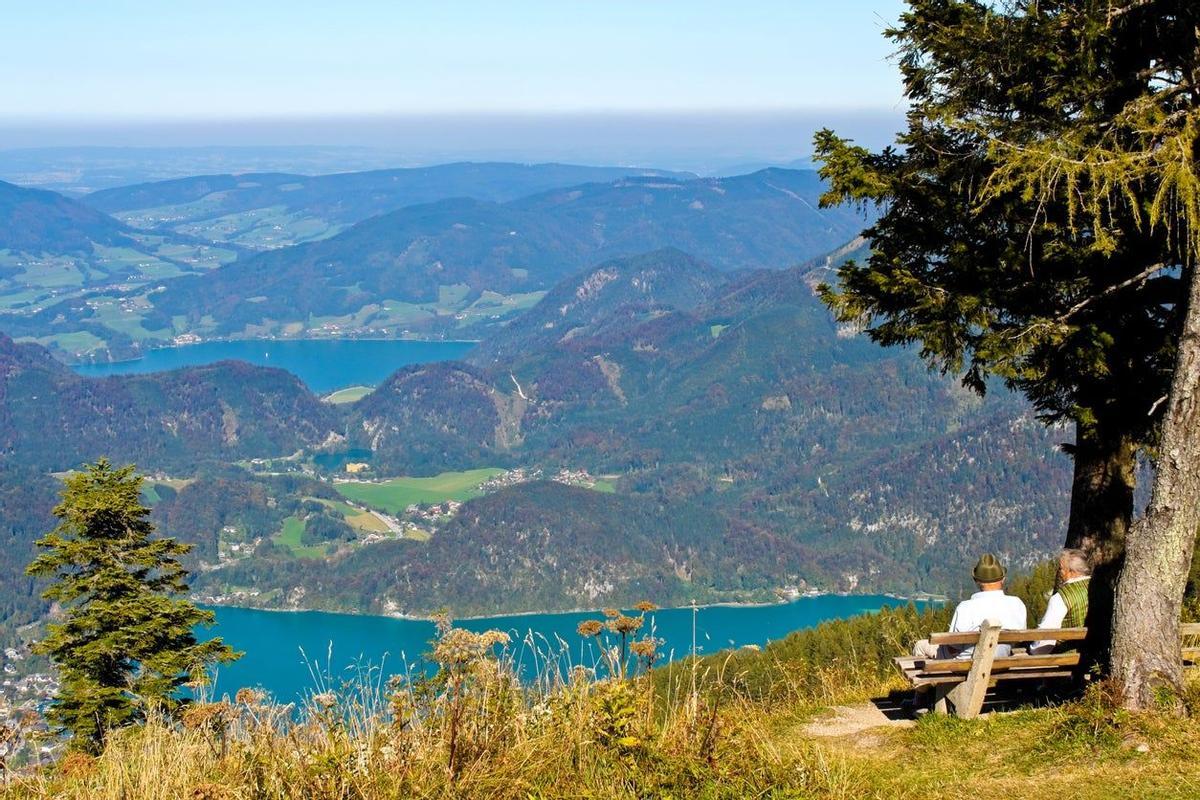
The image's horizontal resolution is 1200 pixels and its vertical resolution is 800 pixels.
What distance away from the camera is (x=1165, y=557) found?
8.51 m

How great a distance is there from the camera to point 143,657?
18859 millimetres

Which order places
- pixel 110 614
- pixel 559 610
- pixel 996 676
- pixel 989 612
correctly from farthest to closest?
pixel 559 610 → pixel 110 614 → pixel 989 612 → pixel 996 676

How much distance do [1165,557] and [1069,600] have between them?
2.03 metres

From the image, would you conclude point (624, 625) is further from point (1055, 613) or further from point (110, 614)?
point (110, 614)

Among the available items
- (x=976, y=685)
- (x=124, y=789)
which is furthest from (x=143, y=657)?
(x=976, y=685)

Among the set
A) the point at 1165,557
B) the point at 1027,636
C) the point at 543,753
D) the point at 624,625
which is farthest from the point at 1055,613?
the point at 543,753

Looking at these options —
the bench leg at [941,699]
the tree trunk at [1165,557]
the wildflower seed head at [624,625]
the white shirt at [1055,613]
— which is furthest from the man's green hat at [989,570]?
the wildflower seed head at [624,625]

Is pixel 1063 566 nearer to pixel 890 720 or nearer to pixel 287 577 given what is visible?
pixel 890 720

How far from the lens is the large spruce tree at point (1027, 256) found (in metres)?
11.5

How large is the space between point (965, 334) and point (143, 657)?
553 inches

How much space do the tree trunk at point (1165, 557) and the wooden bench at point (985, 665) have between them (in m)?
0.82

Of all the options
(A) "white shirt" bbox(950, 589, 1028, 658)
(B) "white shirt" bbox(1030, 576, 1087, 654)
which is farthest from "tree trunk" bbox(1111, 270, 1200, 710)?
(A) "white shirt" bbox(950, 589, 1028, 658)

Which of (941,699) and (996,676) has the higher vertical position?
(996,676)

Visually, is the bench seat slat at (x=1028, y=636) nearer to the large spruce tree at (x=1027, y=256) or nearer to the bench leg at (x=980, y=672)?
the bench leg at (x=980, y=672)
